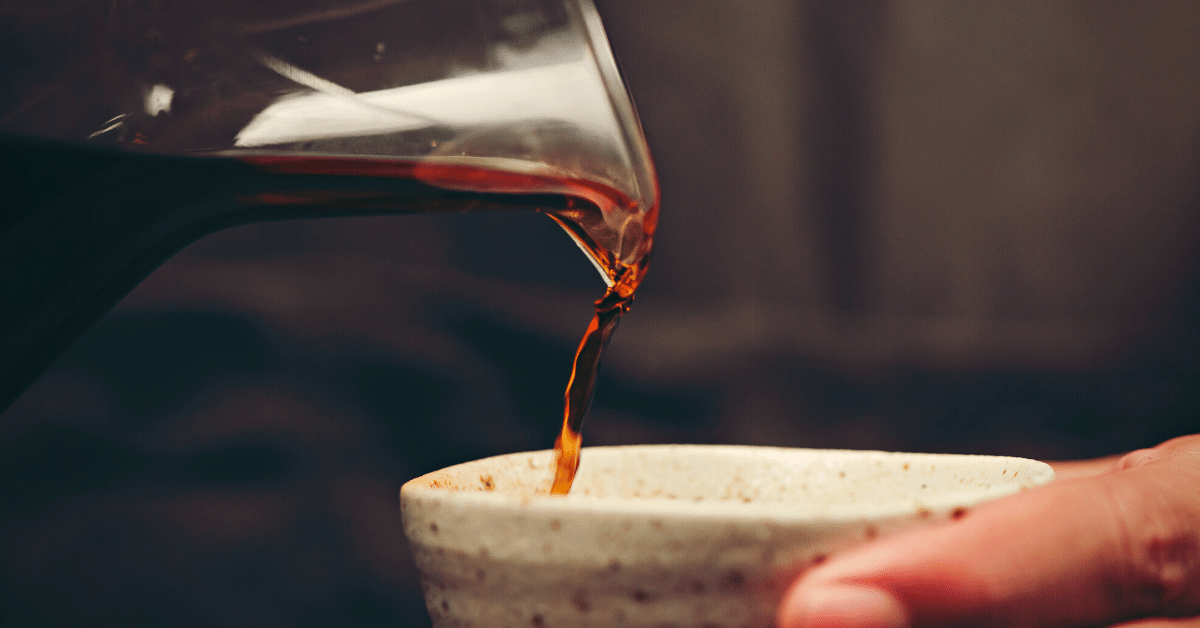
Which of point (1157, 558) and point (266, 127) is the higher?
point (266, 127)

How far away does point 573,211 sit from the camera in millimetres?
448

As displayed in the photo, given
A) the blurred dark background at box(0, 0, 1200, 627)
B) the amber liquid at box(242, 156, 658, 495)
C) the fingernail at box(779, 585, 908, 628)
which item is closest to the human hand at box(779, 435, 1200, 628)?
the fingernail at box(779, 585, 908, 628)

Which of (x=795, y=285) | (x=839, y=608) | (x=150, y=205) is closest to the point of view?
(x=839, y=608)

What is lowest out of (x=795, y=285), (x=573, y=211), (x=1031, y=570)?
(x=795, y=285)

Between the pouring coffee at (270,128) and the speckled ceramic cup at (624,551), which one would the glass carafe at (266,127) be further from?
the speckled ceramic cup at (624,551)

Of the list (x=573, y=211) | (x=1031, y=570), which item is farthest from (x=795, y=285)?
(x=1031, y=570)

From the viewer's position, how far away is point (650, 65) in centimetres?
112

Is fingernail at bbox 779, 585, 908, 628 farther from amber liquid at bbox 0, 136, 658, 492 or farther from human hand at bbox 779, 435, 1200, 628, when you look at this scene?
amber liquid at bbox 0, 136, 658, 492

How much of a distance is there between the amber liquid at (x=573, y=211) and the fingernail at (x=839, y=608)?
195 mm

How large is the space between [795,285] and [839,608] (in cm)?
91

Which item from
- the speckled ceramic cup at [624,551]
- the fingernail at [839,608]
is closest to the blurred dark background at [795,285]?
the speckled ceramic cup at [624,551]

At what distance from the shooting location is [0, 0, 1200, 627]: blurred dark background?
934 millimetres

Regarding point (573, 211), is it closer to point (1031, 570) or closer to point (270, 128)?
point (270, 128)

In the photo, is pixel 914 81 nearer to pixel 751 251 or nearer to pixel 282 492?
pixel 751 251
